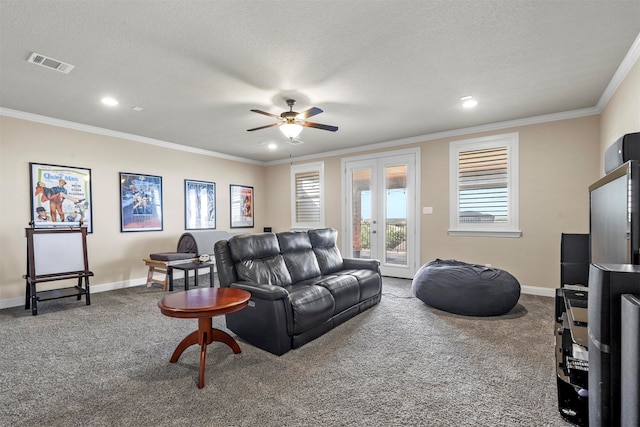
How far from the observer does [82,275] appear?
4.27 metres

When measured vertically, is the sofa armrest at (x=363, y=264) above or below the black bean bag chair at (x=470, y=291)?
above

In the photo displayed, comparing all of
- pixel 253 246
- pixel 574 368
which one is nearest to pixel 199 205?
pixel 253 246

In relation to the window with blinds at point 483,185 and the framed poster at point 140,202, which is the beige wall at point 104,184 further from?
the window with blinds at point 483,185

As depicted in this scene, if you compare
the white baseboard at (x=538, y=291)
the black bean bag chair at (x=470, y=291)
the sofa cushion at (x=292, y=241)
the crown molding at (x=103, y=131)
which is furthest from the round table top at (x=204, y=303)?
the white baseboard at (x=538, y=291)

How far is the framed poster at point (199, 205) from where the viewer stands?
20.7 ft

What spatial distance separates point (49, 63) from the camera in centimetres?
288

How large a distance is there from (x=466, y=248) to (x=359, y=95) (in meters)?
3.11

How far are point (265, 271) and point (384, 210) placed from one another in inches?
132

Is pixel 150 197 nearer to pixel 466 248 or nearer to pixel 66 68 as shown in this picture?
pixel 66 68

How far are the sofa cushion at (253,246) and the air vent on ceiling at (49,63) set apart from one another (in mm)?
2202

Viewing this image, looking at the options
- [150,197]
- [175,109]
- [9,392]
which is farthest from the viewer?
[150,197]

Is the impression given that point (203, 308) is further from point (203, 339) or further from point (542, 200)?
point (542, 200)

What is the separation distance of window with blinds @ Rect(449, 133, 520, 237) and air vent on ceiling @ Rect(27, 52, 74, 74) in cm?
514

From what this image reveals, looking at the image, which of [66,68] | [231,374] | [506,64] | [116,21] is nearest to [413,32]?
[506,64]
